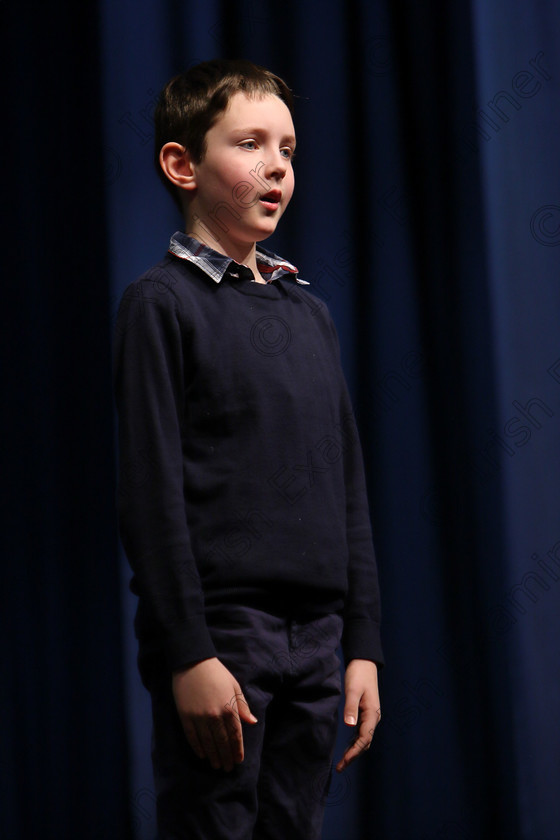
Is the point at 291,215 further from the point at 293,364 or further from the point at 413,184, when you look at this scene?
the point at 293,364

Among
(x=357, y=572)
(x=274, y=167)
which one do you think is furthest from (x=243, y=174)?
(x=357, y=572)

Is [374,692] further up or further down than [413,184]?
further down

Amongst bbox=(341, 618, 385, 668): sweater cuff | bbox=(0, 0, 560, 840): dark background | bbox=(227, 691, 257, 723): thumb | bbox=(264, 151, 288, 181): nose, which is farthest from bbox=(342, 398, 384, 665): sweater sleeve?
bbox=(0, 0, 560, 840): dark background

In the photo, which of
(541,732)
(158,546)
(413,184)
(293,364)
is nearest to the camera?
(158,546)

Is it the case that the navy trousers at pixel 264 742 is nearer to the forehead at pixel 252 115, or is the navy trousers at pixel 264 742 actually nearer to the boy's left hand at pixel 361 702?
the boy's left hand at pixel 361 702

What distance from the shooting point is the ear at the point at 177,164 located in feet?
3.41

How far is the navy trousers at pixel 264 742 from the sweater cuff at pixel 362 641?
0.20 feet

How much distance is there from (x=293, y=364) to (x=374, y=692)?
393mm

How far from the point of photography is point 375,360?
160cm

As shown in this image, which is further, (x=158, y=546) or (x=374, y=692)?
(x=374, y=692)

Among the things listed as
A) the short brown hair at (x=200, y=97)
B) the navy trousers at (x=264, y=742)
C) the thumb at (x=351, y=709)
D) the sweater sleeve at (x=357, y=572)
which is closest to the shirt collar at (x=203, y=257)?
the short brown hair at (x=200, y=97)

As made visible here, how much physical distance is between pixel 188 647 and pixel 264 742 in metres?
0.18

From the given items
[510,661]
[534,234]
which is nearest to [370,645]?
[510,661]

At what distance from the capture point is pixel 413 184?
1622mm
